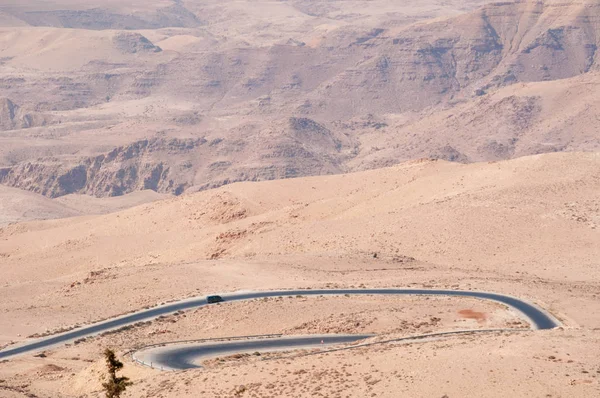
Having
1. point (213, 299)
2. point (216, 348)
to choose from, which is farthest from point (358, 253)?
point (216, 348)

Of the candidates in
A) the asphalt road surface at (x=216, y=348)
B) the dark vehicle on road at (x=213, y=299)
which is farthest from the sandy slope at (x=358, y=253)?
the dark vehicle on road at (x=213, y=299)

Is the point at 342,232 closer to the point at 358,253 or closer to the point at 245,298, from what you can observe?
the point at 358,253

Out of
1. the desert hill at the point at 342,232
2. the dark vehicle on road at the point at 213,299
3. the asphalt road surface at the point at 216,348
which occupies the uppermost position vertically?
the asphalt road surface at the point at 216,348

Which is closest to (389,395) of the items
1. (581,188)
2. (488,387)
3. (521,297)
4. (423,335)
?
(488,387)

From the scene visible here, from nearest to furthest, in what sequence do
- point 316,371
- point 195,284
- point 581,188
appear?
point 316,371
point 195,284
point 581,188

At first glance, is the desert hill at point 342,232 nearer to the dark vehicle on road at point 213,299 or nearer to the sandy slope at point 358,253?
the sandy slope at point 358,253

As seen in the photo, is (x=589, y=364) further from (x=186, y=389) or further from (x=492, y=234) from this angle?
(x=492, y=234)
